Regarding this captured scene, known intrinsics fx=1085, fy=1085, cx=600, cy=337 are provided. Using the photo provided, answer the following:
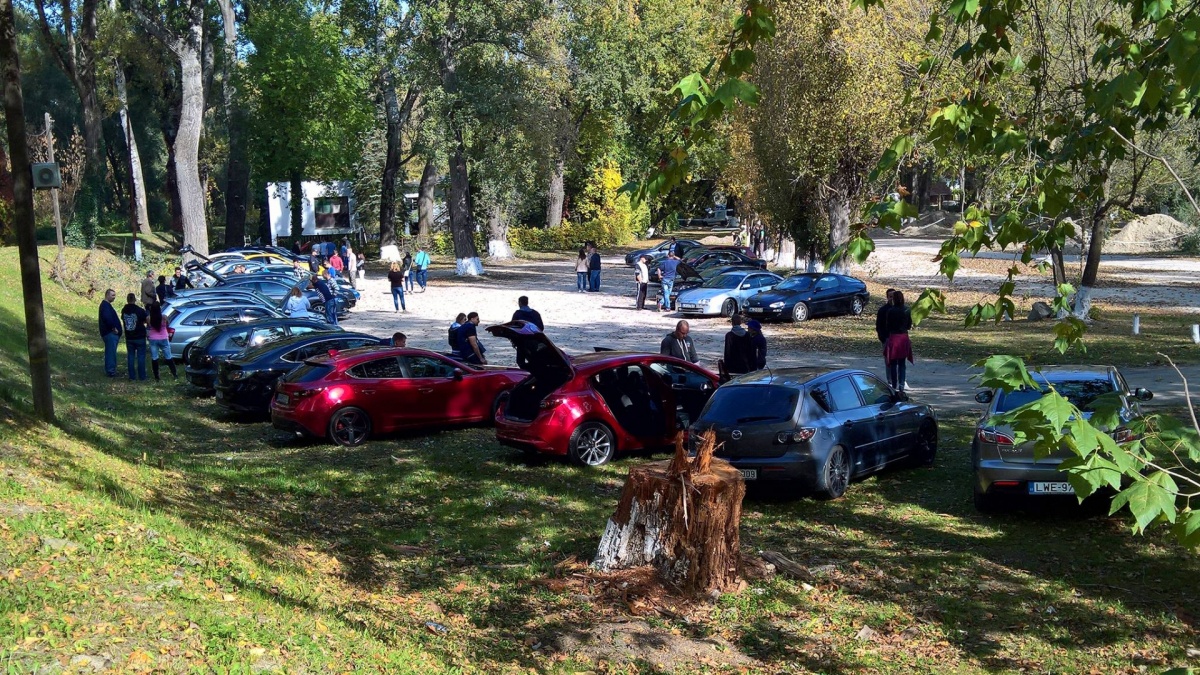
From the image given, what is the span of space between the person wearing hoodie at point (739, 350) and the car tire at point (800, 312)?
14819mm

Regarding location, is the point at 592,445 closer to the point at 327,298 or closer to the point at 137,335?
the point at 137,335

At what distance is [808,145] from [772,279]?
14.0 feet

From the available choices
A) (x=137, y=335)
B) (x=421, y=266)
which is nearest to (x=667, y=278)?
(x=421, y=266)

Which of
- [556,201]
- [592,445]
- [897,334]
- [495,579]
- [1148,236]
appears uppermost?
[556,201]

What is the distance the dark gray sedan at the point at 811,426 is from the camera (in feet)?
37.7

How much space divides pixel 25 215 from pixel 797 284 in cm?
2232

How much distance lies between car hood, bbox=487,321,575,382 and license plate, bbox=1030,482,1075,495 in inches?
215

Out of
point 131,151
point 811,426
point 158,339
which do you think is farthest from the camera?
point 131,151

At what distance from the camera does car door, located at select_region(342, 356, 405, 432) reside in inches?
602

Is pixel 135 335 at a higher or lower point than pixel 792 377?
lower

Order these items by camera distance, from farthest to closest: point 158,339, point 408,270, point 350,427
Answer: point 408,270 → point 158,339 → point 350,427

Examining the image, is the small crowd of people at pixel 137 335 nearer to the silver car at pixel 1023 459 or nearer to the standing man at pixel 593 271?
the silver car at pixel 1023 459

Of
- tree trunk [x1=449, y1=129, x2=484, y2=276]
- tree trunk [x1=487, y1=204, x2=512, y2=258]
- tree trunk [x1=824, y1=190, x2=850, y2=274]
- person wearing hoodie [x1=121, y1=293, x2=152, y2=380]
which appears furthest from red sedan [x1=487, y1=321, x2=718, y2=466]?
tree trunk [x1=487, y1=204, x2=512, y2=258]

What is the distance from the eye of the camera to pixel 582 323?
2984 centimetres
